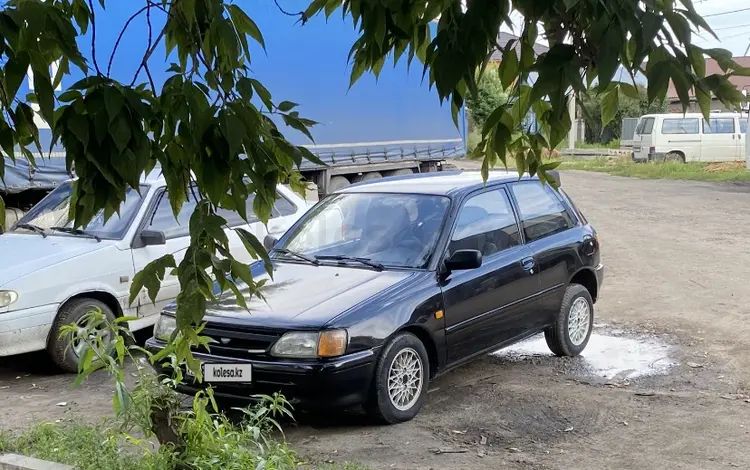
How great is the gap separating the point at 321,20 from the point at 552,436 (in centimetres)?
1165

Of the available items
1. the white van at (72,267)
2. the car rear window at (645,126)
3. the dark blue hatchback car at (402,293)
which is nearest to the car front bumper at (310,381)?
the dark blue hatchback car at (402,293)

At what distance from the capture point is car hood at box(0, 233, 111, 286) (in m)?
6.74

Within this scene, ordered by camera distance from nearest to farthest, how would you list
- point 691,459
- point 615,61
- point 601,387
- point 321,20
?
point 615,61
point 691,459
point 601,387
point 321,20

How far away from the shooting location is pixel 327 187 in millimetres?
17094

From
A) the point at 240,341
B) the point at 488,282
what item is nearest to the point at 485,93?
the point at 240,341

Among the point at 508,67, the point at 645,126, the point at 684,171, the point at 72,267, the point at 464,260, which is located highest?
the point at 645,126

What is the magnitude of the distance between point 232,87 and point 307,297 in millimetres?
3222

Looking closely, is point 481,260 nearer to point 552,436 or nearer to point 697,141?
point 552,436

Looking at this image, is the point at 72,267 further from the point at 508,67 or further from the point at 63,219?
the point at 508,67

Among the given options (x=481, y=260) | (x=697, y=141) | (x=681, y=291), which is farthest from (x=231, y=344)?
(x=697, y=141)

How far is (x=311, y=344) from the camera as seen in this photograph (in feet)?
17.4

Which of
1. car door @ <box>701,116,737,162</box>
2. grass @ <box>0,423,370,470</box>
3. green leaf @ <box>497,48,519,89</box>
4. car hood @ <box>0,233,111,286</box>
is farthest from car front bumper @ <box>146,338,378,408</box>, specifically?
car door @ <box>701,116,737,162</box>

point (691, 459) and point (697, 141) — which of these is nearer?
point (691, 459)

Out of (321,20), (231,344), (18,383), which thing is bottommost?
(18,383)
